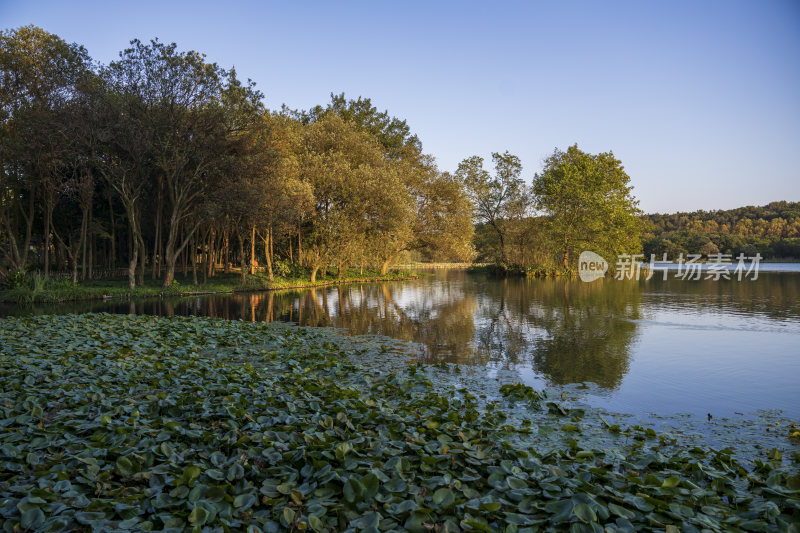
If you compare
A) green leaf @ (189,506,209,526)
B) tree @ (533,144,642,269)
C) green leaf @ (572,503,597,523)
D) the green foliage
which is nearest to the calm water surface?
the green foliage

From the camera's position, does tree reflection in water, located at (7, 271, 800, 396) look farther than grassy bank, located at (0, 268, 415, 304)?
No

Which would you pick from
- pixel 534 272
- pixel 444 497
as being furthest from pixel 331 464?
pixel 534 272

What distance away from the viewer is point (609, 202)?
55938mm

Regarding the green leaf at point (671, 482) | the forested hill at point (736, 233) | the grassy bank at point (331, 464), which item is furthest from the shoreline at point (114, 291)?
the forested hill at point (736, 233)

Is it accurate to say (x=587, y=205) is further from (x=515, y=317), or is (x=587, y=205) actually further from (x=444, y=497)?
(x=444, y=497)

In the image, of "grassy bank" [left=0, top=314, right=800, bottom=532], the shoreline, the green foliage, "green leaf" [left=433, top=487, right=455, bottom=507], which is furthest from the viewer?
the green foliage

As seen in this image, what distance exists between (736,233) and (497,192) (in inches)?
2586

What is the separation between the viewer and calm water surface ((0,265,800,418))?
9.62m

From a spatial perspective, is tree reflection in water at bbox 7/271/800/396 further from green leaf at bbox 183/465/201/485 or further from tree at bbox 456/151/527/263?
tree at bbox 456/151/527/263

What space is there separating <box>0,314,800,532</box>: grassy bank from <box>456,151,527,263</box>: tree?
54003 mm

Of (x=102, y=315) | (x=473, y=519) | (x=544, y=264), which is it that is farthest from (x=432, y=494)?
(x=544, y=264)

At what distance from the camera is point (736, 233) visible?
96.1 metres

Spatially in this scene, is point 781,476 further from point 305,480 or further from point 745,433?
point 305,480

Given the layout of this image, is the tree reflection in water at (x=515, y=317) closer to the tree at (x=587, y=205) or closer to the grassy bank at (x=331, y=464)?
the grassy bank at (x=331, y=464)
